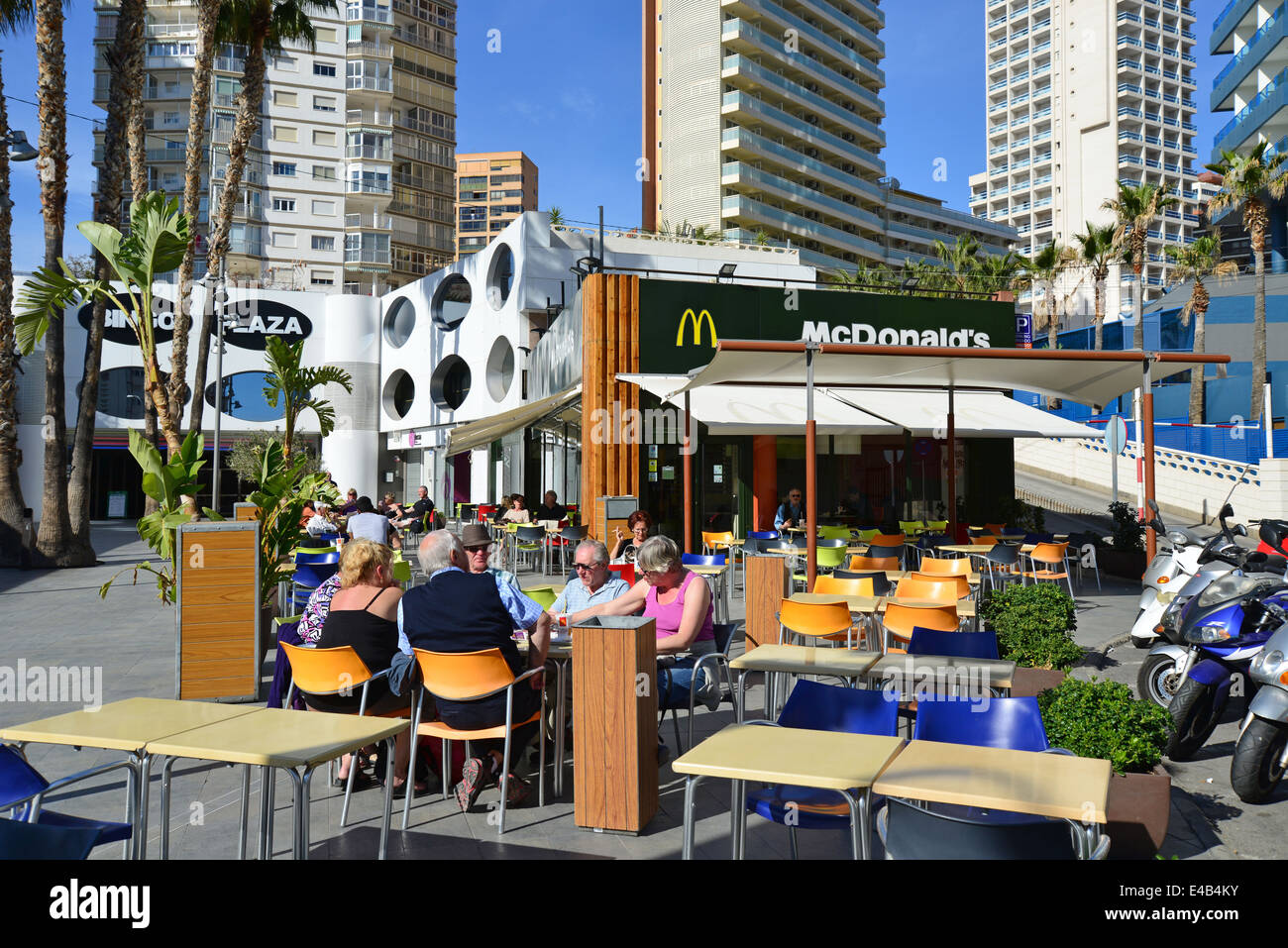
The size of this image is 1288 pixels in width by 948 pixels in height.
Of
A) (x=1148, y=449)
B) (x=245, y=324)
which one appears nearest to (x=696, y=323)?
(x=1148, y=449)

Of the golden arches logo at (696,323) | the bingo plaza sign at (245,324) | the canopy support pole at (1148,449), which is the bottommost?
the canopy support pole at (1148,449)

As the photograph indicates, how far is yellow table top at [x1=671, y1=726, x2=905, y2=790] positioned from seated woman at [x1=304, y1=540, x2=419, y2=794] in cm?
219

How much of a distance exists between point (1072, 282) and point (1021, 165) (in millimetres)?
27958

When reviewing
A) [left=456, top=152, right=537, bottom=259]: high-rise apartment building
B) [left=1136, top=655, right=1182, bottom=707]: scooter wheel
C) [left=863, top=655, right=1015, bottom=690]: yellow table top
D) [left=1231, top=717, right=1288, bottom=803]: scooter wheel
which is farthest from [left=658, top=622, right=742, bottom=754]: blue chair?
[left=456, top=152, right=537, bottom=259]: high-rise apartment building

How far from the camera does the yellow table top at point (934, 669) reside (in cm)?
448

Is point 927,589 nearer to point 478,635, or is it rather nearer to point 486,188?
point 478,635

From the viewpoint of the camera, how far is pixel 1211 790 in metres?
4.70

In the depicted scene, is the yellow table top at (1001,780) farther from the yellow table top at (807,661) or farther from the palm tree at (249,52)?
the palm tree at (249,52)

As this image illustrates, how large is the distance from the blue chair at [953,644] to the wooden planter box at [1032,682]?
206mm

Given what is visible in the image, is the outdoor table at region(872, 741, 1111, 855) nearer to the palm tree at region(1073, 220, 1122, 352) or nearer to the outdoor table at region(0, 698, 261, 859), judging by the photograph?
the outdoor table at region(0, 698, 261, 859)

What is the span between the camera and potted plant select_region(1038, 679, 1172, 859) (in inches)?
143

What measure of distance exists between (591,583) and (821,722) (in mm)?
2169

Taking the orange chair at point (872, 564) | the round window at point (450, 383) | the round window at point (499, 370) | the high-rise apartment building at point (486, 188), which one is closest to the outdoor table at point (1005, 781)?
the orange chair at point (872, 564)
